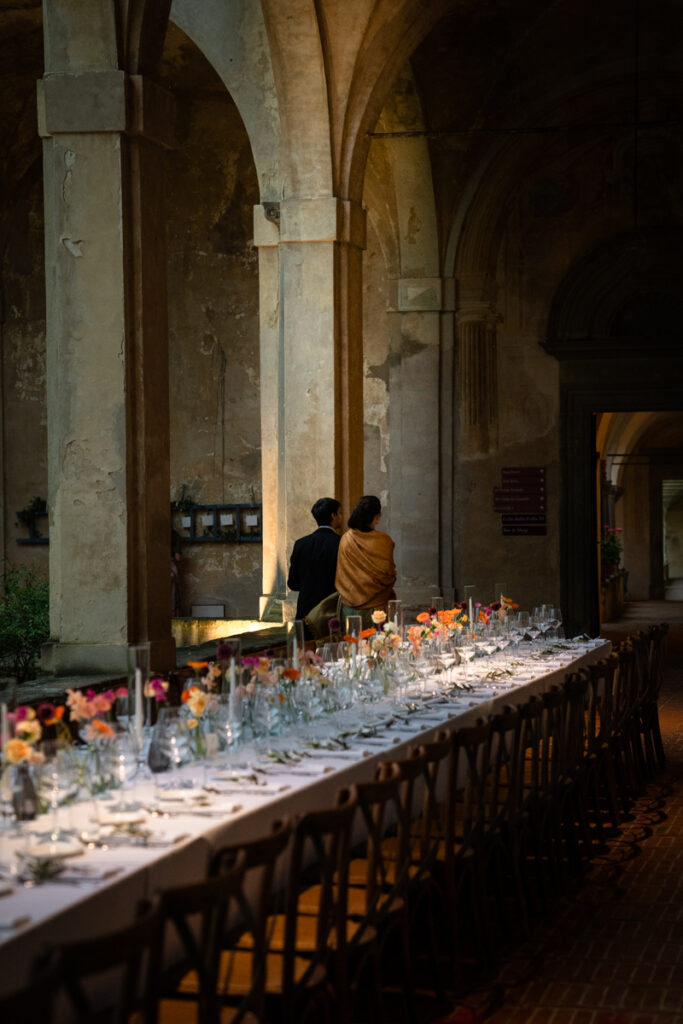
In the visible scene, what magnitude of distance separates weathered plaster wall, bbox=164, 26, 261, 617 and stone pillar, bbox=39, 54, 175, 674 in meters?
9.65

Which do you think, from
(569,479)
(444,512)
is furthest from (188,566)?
(569,479)

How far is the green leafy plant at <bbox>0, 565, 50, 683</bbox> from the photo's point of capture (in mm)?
9062

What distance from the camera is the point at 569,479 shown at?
53.1 feet

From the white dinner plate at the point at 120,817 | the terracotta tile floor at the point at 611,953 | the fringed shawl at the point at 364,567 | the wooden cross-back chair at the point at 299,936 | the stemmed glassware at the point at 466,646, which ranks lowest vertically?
the terracotta tile floor at the point at 611,953

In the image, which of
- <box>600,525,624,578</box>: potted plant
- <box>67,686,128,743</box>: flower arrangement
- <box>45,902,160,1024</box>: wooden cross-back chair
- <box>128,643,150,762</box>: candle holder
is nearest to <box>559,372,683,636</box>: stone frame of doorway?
<box>600,525,624,578</box>: potted plant

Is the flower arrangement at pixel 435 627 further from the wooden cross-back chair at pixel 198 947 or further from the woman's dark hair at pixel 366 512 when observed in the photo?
the wooden cross-back chair at pixel 198 947

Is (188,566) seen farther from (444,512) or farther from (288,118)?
(288,118)

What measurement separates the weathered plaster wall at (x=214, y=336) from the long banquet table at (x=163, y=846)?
38.6 ft

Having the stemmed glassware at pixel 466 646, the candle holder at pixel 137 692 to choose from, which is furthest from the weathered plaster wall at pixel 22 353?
the candle holder at pixel 137 692

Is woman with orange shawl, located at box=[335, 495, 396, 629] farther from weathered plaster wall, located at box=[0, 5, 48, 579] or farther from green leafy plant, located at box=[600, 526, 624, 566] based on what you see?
green leafy plant, located at box=[600, 526, 624, 566]

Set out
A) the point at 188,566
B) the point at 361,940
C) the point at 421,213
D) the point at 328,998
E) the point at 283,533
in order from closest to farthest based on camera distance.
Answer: the point at 328,998
the point at 361,940
the point at 283,533
the point at 421,213
the point at 188,566

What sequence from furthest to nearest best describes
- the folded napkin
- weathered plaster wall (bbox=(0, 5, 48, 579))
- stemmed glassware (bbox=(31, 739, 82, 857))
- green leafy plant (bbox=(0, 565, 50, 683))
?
weathered plaster wall (bbox=(0, 5, 48, 579))
green leafy plant (bbox=(0, 565, 50, 683))
stemmed glassware (bbox=(31, 739, 82, 857))
the folded napkin

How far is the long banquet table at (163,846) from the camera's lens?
9.52 feet

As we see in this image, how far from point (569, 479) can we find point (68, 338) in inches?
378
